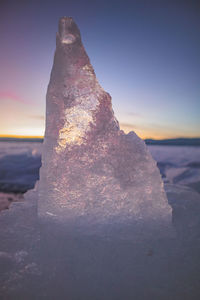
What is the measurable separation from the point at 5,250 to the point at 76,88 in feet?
7.10

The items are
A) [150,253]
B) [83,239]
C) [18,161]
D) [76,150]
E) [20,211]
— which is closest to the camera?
[150,253]

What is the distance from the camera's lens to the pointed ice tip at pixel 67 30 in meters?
2.58

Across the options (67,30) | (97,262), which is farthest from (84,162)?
(67,30)

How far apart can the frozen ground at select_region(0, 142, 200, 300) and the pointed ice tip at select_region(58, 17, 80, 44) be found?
2.54 m

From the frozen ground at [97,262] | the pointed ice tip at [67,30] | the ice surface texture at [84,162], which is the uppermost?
the pointed ice tip at [67,30]

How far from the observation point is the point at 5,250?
2.13 meters

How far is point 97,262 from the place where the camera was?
6.38 ft

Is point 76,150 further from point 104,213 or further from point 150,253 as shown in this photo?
point 150,253

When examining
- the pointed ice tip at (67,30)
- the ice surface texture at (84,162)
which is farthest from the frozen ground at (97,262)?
the pointed ice tip at (67,30)

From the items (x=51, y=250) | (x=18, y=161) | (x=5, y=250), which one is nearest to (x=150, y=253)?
(x=51, y=250)

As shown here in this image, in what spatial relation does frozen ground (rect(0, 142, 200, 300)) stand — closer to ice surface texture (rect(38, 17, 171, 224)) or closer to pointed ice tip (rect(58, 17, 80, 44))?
ice surface texture (rect(38, 17, 171, 224))

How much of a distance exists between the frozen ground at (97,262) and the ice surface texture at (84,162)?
A: 25 centimetres

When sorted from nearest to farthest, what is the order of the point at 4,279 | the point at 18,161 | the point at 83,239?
the point at 4,279, the point at 83,239, the point at 18,161

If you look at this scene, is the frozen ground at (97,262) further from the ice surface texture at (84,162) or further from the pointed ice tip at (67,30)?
the pointed ice tip at (67,30)
